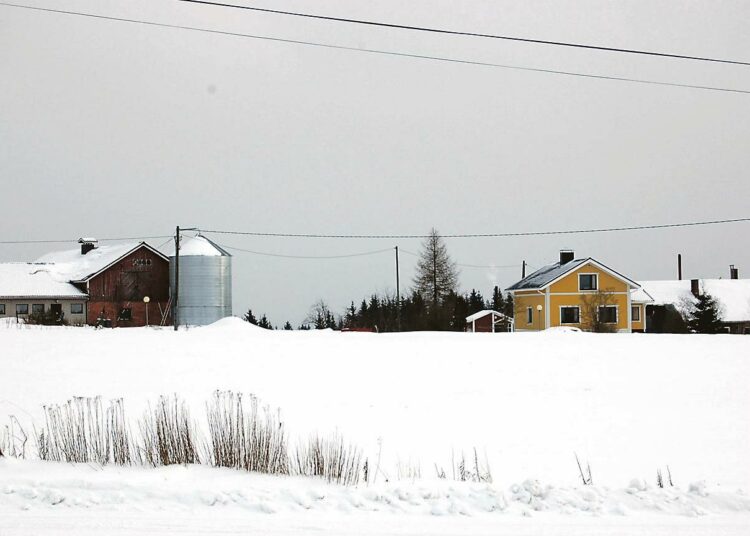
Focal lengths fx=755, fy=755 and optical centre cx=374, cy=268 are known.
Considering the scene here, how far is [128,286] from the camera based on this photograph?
185 feet

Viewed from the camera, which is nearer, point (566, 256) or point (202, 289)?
point (202, 289)

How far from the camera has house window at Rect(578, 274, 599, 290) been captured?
173 feet

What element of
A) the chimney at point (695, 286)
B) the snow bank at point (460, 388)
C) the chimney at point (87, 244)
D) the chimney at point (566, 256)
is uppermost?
the chimney at point (87, 244)

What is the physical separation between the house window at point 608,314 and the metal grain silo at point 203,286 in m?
25.6

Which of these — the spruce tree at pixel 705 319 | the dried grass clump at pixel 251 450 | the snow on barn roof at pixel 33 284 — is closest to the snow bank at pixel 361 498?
the dried grass clump at pixel 251 450

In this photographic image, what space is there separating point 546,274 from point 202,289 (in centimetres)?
2473

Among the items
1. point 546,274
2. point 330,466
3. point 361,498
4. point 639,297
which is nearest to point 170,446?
point 330,466

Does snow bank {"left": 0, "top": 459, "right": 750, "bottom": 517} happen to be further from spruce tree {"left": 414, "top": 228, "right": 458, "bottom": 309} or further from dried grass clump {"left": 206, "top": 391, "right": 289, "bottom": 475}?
spruce tree {"left": 414, "top": 228, "right": 458, "bottom": 309}

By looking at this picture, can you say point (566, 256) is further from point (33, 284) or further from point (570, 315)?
point (33, 284)

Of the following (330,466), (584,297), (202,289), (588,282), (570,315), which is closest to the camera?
(330,466)

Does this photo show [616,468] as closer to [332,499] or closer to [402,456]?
[402,456]

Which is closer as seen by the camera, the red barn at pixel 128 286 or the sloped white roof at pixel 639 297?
the red barn at pixel 128 286

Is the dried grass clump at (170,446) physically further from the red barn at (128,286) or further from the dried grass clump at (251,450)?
the red barn at (128,286)

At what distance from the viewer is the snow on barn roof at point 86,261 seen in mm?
Answer: 57094
